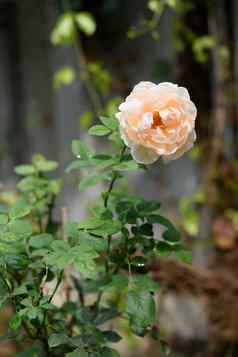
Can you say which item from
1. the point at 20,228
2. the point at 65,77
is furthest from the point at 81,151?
the point at 65,77

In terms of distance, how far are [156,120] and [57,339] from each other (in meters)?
0.34

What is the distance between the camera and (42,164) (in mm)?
1049

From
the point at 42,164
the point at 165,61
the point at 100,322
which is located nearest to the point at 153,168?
the point at 165,61

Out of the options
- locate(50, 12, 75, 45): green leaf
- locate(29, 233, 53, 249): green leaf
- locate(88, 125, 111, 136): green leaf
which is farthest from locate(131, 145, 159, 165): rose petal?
locate(50, 12, 75, 45): green leaf

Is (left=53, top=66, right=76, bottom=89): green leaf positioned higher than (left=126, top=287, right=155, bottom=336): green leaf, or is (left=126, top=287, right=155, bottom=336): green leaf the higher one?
(left=53, top=66, right=76, bottom=89): green leaf

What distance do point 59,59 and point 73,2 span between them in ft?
0.80

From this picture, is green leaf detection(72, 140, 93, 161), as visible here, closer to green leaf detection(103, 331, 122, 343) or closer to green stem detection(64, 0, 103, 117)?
green leaf detection(103, 331, 122, 343)

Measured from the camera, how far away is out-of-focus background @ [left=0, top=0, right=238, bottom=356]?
1.79 meters

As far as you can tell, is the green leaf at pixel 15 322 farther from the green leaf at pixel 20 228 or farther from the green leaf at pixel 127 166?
the green leaf at pixel 127 166

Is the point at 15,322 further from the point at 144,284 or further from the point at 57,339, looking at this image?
the point at 144,284

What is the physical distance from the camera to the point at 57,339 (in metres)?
0.79

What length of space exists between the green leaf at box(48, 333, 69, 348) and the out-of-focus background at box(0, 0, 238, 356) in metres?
0.98

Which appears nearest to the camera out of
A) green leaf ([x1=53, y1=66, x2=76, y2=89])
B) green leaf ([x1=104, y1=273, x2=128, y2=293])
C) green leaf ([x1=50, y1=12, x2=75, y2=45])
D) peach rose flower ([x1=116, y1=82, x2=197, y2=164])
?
peach rose flower ([x1=116, y1=82, x2=197, y2=164])

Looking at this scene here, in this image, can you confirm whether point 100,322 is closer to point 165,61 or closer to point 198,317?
point 198,317
